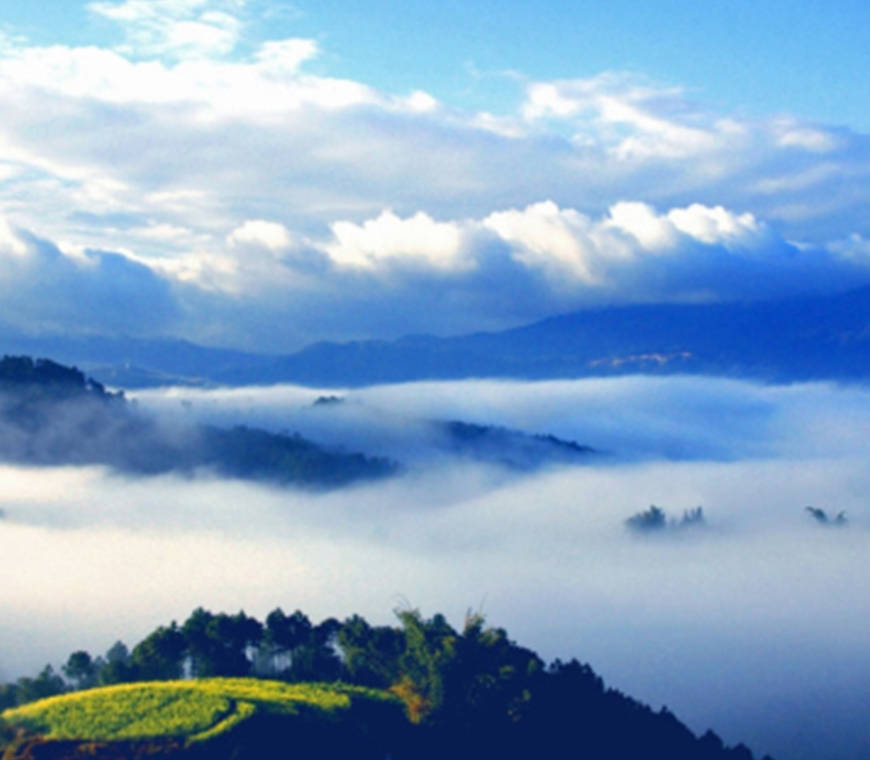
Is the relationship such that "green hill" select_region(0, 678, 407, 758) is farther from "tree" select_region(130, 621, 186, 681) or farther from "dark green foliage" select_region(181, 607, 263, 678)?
"tree" select_region(130, 621, 186, 681)

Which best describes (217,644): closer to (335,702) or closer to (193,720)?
(335,702)

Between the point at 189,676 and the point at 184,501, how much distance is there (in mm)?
134162

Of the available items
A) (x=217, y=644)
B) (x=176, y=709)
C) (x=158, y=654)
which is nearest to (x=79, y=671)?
(x=158, y=654)

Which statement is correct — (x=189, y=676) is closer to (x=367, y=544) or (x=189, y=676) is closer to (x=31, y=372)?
(x=367, y=544)

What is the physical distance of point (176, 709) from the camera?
43.8m

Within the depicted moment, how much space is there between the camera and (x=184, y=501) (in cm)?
19288

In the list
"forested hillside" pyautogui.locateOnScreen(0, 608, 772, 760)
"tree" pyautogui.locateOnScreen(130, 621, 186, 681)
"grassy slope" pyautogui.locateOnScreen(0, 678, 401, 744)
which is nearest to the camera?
"grassy slope" pyautogui.locateOnScreen(0, 678, 401, 744)

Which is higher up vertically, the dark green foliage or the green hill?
the dark green foliage

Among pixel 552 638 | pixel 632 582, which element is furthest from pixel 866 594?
pixel 552 638

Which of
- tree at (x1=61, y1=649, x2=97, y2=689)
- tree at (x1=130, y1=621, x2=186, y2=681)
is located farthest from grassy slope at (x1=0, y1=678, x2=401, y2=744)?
tree at (x1=61, y1=649, x2=97, y2=689)

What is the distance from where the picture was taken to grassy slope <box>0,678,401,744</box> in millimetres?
41625

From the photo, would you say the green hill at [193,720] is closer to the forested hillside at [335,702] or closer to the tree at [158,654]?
the forested hillside at [335,702]

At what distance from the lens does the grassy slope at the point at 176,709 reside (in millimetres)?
41625

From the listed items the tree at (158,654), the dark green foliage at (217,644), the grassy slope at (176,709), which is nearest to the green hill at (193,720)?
the grassy slope at (176,709)
